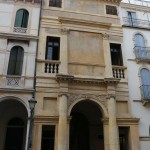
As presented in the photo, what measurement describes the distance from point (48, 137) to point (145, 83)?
851cm

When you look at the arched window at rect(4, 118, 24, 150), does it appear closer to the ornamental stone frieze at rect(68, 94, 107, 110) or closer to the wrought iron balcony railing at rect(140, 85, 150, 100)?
the ornamental stone frieze at rect(68, 94, 107, 110)

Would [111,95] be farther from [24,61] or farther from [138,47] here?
[24,61]

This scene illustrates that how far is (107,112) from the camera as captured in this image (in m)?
15.0

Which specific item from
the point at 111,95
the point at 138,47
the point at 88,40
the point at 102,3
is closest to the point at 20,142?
the point at 111,95

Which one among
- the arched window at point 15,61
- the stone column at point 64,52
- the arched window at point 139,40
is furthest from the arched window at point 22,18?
the arched window at point 139,40

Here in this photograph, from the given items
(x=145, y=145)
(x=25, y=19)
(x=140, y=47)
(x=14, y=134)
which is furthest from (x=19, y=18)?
(x=145, y=145)

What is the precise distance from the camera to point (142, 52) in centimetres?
1800

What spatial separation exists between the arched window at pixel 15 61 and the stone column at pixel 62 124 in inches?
144

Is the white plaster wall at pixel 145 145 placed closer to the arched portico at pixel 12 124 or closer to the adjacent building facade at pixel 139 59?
the adjacent building facade at pixel 139 59

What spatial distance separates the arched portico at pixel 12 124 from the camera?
1555 centimetres

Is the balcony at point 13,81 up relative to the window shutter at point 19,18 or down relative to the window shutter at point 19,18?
down

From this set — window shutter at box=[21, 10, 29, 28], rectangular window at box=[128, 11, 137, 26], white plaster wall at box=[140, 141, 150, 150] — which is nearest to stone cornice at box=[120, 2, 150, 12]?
rectangular window at box=[128, 11, 137, 26]

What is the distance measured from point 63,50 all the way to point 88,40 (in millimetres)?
2421

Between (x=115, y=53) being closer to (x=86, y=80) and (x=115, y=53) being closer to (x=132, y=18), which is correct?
(x=86, y=80)
